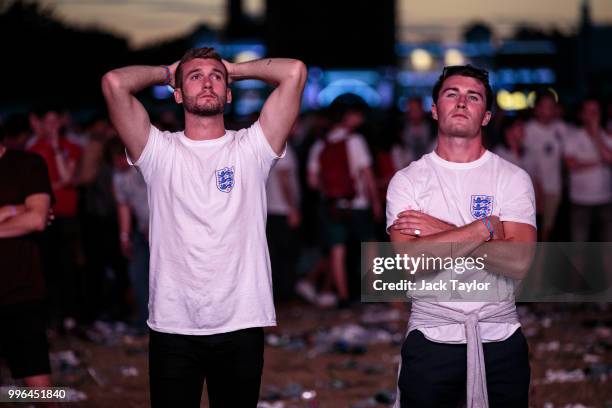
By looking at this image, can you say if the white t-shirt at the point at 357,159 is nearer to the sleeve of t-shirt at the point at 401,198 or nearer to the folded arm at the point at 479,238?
the sleeve of t-shirt at the point at 401,198

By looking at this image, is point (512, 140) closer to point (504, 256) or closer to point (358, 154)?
point (358, 154)

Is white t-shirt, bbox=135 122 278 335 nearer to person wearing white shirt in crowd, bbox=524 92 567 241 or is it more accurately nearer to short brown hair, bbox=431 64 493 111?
short brown hair, bbox=431 64 493 111

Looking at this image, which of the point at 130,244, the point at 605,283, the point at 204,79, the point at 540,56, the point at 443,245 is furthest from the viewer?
the point at 540,56

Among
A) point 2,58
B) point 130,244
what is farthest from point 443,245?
point 2,58

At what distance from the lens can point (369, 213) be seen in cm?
1207

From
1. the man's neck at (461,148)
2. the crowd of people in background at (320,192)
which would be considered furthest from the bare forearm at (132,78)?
the crowd of people in background at (320,192)

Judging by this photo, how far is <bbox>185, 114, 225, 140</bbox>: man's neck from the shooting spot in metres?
4.99

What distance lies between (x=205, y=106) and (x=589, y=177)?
730 centimetres

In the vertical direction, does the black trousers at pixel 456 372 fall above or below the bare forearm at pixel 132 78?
below

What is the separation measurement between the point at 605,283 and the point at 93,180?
5394 mm

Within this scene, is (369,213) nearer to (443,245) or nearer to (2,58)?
(443,245)

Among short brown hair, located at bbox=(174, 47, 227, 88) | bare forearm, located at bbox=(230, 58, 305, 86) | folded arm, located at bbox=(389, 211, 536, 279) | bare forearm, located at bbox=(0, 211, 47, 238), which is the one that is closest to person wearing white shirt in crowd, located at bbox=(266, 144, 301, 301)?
bare forearm, located at bbox=(0, 211, 47, 238)

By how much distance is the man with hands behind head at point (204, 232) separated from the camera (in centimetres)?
484

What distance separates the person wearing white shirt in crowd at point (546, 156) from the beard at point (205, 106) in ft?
25.3
